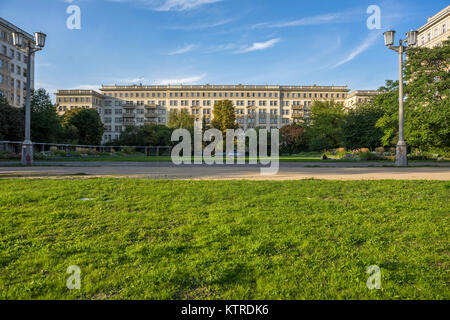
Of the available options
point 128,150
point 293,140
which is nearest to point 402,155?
point 128,150

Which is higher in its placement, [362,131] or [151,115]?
A: [151,115]

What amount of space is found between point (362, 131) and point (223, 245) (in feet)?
135

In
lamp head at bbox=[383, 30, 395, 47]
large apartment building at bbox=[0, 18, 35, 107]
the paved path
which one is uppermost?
large apartment building at bbox=[0, 18, 35, 107]

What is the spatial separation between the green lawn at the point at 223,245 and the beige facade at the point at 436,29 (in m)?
65.7

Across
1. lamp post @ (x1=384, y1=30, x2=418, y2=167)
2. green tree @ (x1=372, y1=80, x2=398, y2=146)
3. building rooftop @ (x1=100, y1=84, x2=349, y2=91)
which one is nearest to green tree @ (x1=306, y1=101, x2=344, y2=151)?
green tree @ (x1=372, y1=80, x2=398, y2=146)

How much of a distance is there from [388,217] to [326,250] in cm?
220

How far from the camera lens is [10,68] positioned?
64.5 metres

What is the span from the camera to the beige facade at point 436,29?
180 ft

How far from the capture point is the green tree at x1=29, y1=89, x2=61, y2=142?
115 feet

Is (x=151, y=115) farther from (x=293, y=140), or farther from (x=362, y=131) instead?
(x=362, y=131)

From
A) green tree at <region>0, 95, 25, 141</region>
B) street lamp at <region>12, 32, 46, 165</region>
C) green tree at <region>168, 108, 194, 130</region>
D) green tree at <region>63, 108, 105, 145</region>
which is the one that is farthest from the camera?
green tree at <region>168, 108, 194, 130</region>

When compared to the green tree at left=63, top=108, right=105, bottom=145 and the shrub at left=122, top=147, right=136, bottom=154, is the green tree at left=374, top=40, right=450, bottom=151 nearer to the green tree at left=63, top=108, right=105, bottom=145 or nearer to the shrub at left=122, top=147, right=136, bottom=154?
the shrub at left=122, top=147, right=136, bottom=154

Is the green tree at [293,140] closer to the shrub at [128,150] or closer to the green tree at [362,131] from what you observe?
the green tree at [362,131]

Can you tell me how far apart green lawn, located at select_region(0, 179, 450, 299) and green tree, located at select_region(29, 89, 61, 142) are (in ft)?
113
